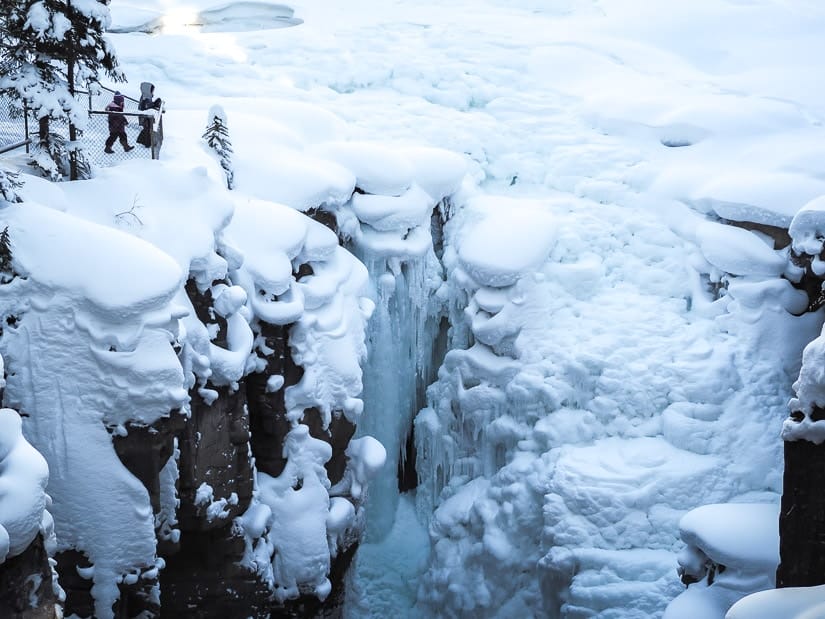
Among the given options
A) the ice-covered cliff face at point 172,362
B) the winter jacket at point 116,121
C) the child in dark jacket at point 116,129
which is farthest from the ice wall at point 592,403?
the winter jacket at point 116,121

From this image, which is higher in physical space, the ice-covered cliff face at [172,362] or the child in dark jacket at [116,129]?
the child in dark jacket at [116,129]

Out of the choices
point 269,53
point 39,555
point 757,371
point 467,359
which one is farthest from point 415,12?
point 39,555

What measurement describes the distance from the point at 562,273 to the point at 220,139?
5.54 meters

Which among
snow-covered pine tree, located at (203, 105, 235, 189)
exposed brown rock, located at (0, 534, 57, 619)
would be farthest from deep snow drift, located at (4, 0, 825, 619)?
exposed brown rock, located at (0, 534, 57, 619)

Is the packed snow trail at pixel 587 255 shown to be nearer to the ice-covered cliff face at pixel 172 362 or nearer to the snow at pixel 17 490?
the ice-covered cliff face at pixel 172 362

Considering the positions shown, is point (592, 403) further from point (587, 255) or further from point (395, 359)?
point (395, 359)

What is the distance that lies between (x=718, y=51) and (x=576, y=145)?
5.18 metres

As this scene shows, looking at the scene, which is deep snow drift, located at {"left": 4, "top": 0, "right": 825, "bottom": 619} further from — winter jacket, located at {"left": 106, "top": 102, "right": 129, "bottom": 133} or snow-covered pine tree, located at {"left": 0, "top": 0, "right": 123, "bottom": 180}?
snow-covered pine tree, located at {"left": 0, "top": 0, "right": 123, "bottom": 180}

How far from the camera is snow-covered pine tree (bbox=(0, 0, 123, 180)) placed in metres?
11.2

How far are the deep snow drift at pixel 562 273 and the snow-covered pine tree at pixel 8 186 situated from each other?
1.80ft

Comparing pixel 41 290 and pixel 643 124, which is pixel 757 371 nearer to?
pixel 643 124

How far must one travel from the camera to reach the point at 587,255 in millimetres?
16719

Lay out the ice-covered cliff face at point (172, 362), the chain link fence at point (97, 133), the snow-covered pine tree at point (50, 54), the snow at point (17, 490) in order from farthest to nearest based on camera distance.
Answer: the chain link fence at point (97, 133), the snow-covered pine tree at point (50, 54), the ice-covered cliff face at point (172, 362), the snow at point (17, 490)

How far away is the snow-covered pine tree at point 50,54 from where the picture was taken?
36.9ft
